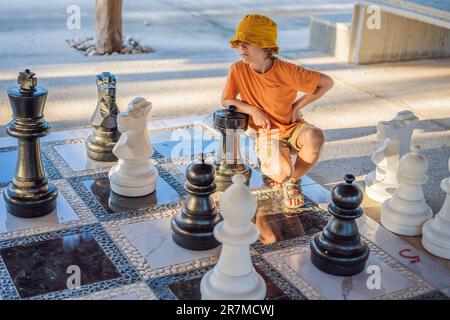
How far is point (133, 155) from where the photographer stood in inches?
92.0

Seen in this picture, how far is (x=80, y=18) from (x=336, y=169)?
3880mm

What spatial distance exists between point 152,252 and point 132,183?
15.4 inches

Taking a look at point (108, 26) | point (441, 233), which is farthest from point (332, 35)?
point (441, 233)

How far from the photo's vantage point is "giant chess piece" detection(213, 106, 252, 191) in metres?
2.40

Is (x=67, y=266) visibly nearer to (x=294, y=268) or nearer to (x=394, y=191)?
(x=294, y=268)

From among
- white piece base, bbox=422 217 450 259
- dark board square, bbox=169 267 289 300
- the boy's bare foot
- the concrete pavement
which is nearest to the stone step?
the concrete pavement

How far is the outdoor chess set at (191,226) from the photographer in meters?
1.84

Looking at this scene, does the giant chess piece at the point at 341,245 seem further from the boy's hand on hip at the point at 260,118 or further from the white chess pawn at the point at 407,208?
the boy's hand on hip at the point at 260,118

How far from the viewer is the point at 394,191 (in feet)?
8.09

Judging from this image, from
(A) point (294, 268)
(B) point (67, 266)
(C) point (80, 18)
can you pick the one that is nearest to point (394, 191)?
(A) point (294, 268)

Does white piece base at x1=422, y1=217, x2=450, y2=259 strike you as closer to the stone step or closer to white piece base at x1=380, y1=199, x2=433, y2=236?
white piece base at x1=380, y1=199, x2=433, y2=236

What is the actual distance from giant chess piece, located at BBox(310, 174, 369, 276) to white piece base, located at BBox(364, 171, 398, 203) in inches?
21.4

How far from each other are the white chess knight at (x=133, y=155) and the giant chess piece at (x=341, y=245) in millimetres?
736
